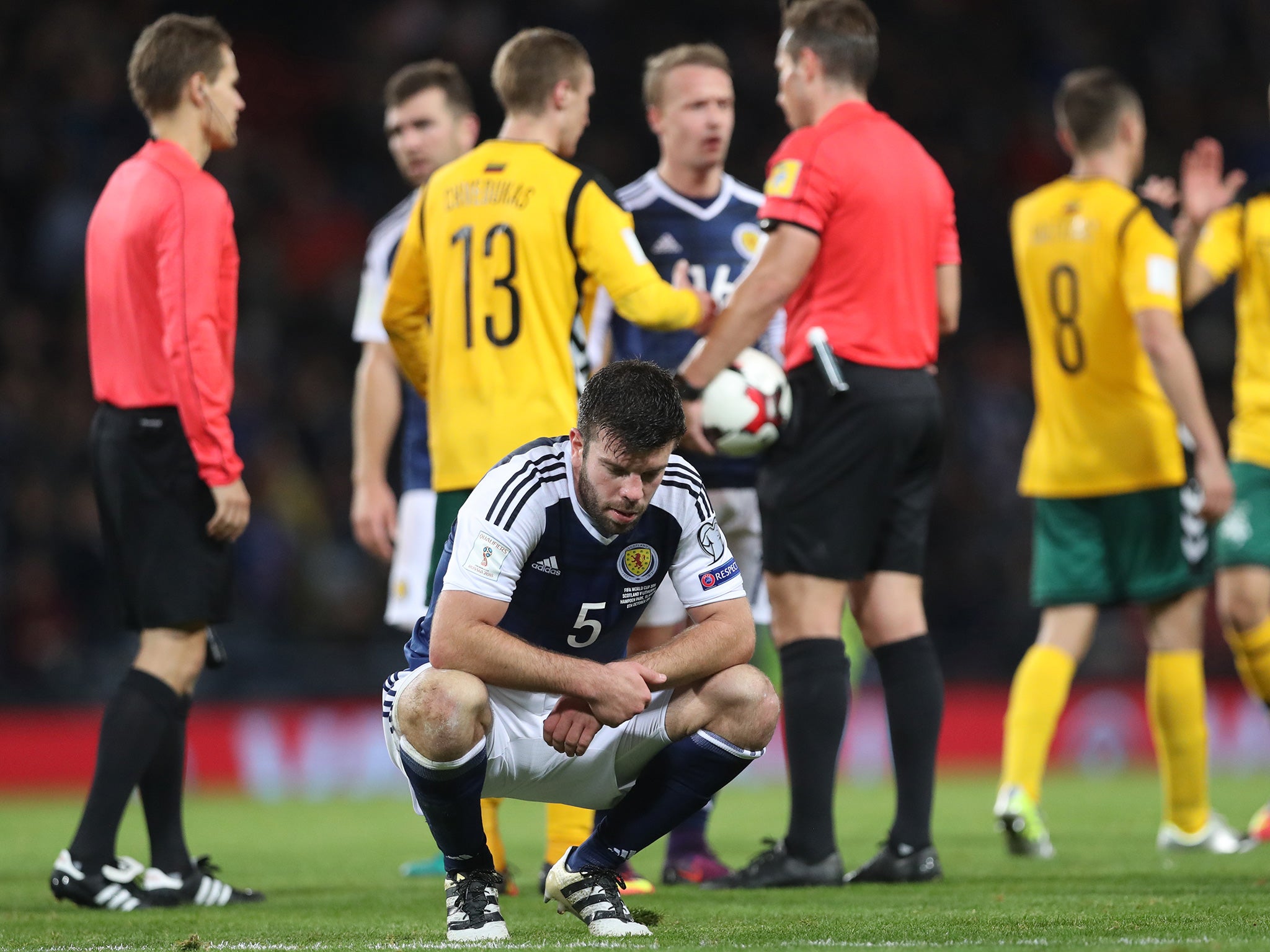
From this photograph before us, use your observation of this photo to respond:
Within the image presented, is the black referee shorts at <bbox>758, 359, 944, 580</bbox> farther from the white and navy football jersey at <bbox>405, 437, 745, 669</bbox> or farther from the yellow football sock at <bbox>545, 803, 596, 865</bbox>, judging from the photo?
the white and navy football jersey at <bbox>405, 437, 745, 669</bbox>

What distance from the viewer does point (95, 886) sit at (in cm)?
452

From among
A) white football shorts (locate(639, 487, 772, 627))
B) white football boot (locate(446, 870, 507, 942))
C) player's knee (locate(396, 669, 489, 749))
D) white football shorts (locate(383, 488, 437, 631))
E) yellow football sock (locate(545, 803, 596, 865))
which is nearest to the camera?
player's knee (locate(396, 669, 489, 749))

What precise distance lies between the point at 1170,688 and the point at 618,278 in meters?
2.65

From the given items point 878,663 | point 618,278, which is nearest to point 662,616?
point 878,663

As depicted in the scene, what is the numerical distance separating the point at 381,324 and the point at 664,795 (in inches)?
108

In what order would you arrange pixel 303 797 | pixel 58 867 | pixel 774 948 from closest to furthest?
pixel 774 948, pixel 58 867, pixel 303 797

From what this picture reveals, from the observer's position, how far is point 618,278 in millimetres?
4703

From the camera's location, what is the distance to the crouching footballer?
11.5 feet

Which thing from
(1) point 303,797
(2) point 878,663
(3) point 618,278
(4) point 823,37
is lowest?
(1) point 303,797

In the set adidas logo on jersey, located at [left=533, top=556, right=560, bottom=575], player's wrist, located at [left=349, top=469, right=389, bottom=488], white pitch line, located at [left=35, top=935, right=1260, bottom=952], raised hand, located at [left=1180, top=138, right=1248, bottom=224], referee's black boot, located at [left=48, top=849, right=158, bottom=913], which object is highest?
raised hand, located at [left=1180, top=138, right=1248, bottom=224]

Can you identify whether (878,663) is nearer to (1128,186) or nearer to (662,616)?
(662,616)

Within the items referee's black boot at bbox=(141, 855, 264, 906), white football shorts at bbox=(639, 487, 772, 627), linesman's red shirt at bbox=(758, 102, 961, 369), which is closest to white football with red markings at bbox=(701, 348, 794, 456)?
linesman's red shirt at bbox=(758, 102, 961, 369)

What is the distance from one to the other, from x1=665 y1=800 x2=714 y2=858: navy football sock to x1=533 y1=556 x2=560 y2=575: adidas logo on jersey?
1.79 m

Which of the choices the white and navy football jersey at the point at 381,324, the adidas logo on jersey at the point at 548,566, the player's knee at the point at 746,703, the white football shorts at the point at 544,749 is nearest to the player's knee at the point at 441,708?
the white football shorts at the point at 544,749
